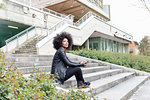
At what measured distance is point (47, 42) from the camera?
10594 mm

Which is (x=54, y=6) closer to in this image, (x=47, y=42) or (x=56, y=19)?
(x=56, y=19)

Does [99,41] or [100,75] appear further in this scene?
[99,41]

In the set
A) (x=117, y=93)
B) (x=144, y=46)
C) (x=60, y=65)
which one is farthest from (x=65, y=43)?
(x=144, y=46)

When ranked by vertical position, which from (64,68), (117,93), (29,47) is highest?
(29,47)

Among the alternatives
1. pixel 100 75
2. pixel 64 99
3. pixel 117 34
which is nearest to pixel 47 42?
pixel 100 75

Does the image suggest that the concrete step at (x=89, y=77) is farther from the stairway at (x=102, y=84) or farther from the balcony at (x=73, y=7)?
the balcony at (x=73, y=7)

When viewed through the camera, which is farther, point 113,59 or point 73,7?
point 73,7

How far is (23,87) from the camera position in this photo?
85.4 inches

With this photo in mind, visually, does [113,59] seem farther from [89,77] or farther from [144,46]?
[144,46]

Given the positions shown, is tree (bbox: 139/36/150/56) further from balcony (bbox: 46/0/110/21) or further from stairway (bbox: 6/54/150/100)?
stairway (bbox: 6/54/150/100)

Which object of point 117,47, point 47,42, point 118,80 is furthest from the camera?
point 117,47

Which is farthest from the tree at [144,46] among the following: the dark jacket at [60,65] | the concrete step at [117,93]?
the dark jacket at [60,65]

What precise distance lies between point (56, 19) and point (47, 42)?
25.6ft

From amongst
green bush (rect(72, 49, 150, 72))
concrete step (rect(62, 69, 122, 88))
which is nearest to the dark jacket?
concrete step (rect(62, 69, 122, 88))
